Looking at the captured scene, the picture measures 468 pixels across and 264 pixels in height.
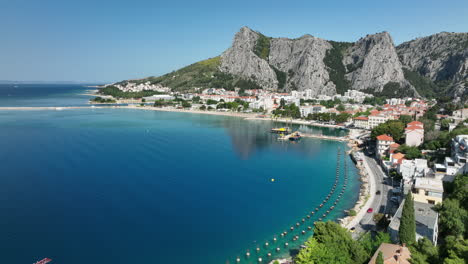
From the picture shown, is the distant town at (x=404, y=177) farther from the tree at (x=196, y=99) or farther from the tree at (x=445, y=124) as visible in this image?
the tree at (x=196, y=99)

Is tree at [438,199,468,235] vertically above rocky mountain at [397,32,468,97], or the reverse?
rocky mountain at [397,32,468,97]

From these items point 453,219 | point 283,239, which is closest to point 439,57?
point 453,219

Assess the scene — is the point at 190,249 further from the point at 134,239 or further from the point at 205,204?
the point at 205,204

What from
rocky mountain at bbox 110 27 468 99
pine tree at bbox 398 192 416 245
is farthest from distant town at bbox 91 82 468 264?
rocky mountain at bbox 110 27 468 99

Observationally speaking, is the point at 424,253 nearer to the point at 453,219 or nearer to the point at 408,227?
the point at 408,227

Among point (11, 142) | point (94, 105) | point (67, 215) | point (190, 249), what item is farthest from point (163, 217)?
point (94, 105)

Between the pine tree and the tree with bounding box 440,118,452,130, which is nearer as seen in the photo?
the pine tree

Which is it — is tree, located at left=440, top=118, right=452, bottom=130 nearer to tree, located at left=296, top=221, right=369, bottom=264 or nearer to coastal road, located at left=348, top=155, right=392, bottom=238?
coastal road, located at left=348, top=155, right=392, bottom=238
